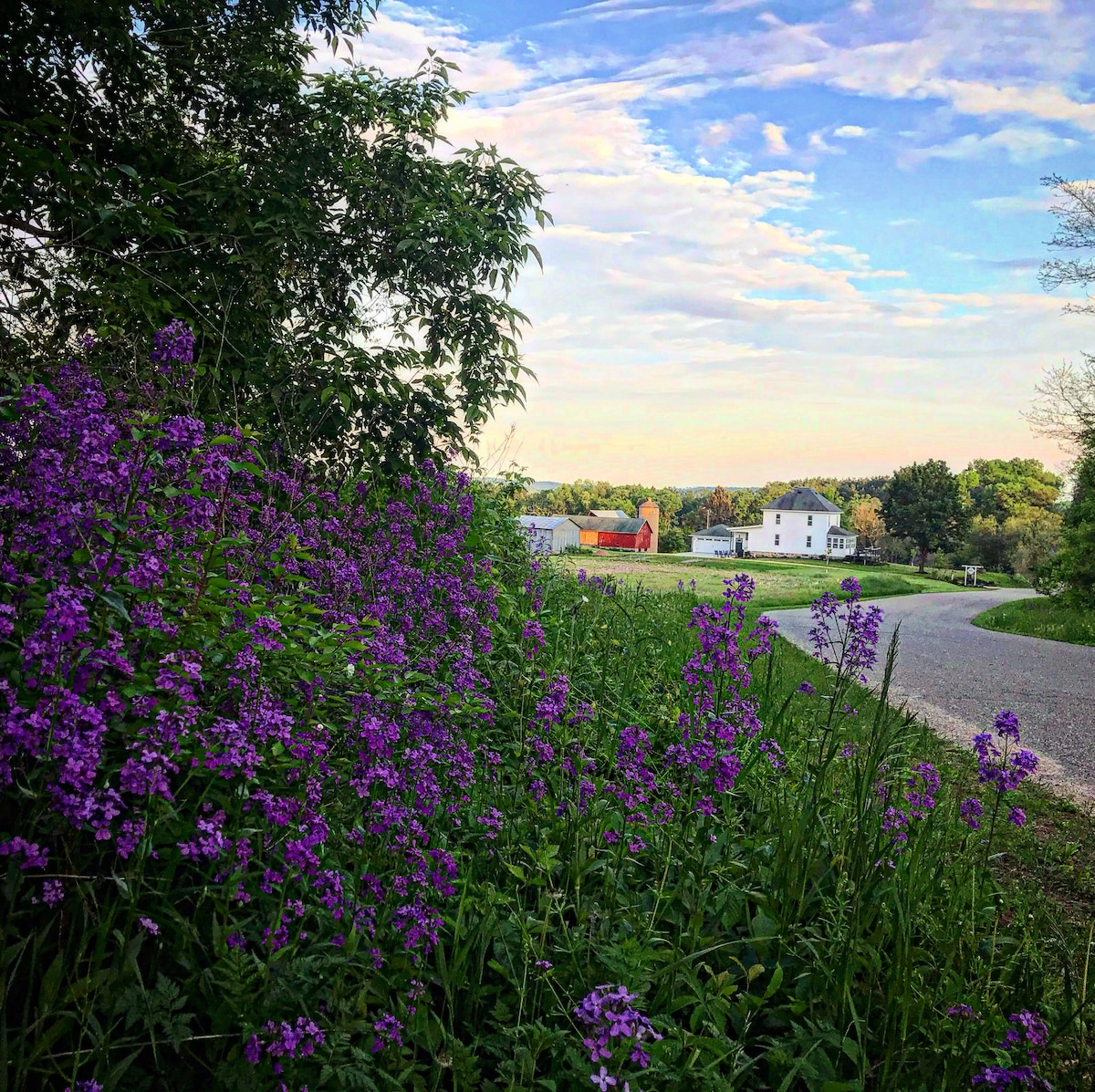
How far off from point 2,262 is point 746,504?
72062 millimetres

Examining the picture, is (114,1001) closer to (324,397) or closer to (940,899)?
(940,899)

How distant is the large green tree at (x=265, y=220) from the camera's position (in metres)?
5.01

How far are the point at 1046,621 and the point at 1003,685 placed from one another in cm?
881

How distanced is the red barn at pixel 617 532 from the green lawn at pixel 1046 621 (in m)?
25.1

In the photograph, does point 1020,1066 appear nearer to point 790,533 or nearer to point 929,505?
point 929,505

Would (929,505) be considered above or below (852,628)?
above

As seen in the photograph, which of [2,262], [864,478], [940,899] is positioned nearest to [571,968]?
[940,899]

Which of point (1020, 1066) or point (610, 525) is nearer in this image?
point (1020, 1066)

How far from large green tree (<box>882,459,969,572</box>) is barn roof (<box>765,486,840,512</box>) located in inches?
720

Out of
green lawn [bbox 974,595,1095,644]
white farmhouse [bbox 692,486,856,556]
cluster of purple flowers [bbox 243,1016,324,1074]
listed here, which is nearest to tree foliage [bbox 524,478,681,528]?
white farmhouse [bbox 692,486,856,556]

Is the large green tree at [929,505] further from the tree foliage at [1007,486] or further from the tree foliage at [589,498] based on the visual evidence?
the tree foliage at [589,498]

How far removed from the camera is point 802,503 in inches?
2645

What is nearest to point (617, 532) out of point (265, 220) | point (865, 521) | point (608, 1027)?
point (865, 521)

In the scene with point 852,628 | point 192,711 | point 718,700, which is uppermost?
point 852,628
